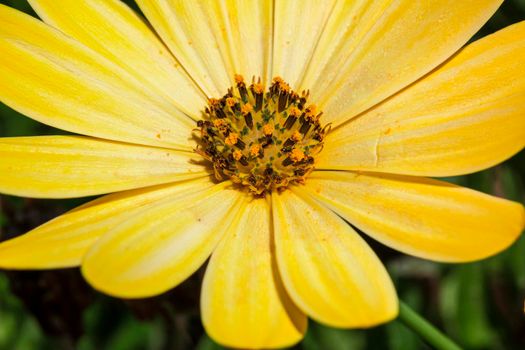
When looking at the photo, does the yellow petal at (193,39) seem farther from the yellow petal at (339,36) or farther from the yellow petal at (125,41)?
the yellow petal at (339,36)

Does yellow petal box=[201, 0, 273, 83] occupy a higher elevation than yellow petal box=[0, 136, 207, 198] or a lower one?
higher

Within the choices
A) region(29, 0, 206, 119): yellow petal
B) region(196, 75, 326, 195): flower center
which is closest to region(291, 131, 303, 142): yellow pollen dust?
region(196, 75, 326, 195): flower center

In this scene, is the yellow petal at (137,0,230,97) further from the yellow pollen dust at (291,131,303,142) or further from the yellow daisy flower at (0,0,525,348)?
the yellow pollen dust at (291,131,303,142)

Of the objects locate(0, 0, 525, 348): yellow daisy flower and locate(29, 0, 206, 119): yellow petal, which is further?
locate(29, 0, 206, 119): yellow petal

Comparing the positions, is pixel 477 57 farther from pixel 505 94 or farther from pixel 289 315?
pixel 289 315

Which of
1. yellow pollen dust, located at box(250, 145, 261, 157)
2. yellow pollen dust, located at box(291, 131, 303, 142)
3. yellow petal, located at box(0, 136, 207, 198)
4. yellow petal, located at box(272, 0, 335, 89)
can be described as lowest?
yellow petal, located at box(0, 136, 207, 198)

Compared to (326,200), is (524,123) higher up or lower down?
higher up

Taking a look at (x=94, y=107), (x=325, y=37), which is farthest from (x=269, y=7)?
(x=94, y=107)
